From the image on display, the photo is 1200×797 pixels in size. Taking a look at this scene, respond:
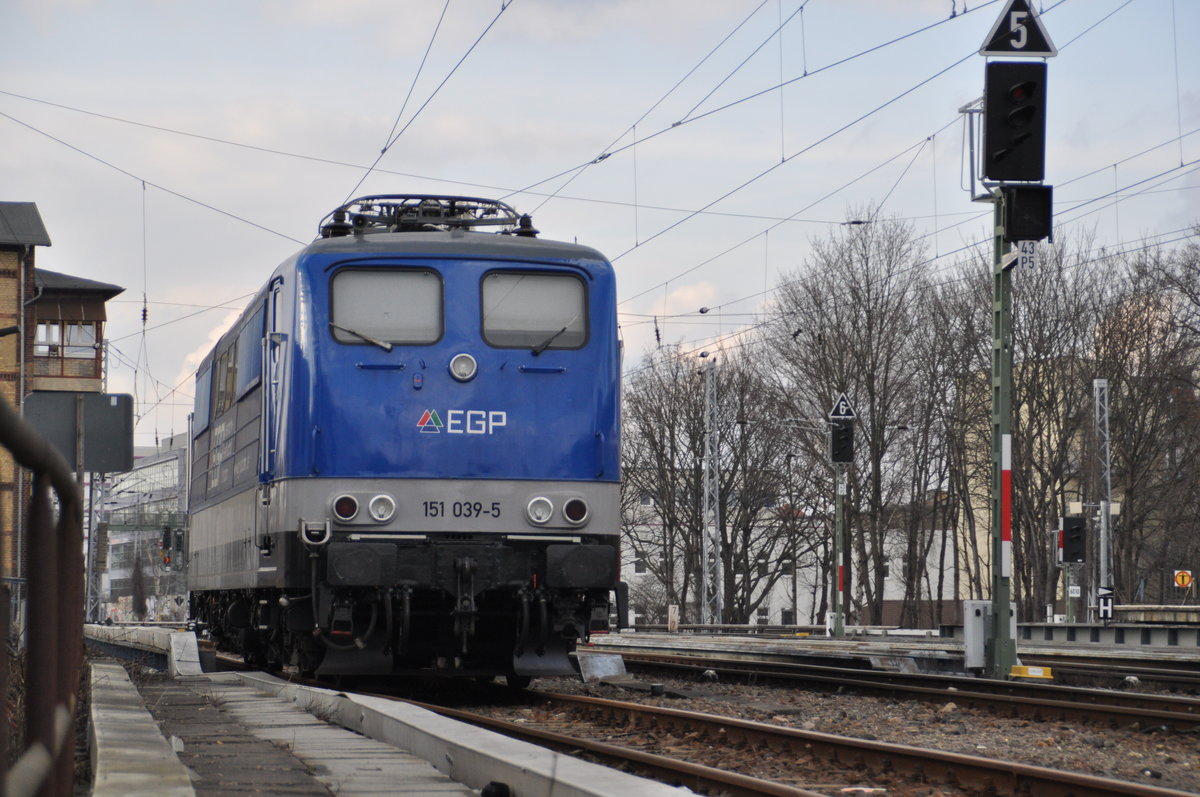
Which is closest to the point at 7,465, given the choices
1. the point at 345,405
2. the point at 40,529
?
the point at 40,529

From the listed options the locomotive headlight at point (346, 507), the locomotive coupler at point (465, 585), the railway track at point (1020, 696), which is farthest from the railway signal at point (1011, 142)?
the locomotive headlight at point (346, 507)

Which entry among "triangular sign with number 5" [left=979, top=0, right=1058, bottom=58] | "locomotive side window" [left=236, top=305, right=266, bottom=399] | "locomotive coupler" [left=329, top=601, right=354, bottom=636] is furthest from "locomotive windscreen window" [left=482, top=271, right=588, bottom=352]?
"triangular sign with number 5" [left=979, top=0, right=1058, bottom=58]

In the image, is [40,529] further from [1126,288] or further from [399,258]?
[1126,288]

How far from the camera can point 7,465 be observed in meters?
2.65

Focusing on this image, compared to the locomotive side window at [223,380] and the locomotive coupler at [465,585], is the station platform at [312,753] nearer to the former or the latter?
the locomotive coupler at [465,585]

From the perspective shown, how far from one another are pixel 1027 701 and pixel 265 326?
6.87 meters

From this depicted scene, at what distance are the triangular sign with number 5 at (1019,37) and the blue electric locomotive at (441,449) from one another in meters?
5.29

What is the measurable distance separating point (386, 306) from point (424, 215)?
5.94 feet

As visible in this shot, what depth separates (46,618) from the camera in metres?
2.98

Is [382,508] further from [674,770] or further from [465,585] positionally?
[674,770]

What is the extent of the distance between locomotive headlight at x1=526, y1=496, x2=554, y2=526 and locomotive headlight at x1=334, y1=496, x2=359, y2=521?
1320 millimetres

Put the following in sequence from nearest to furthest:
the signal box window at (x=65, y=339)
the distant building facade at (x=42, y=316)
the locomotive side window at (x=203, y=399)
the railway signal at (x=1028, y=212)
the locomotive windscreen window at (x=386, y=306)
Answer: the locomotive windscreen window at (x=386, y=306) → the railway signal at (x=1028, y=212) → the locomotive side window at (x=203, y=399) → the distant building facade at (x=42, y=316) → the signal box window at (x=65, y=339)

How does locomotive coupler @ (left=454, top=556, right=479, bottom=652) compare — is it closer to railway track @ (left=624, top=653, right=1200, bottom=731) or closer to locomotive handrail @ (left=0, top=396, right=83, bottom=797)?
railway track @ (left=624, top=653, right=1200, bottom=731)

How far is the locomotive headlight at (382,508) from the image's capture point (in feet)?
37.2
